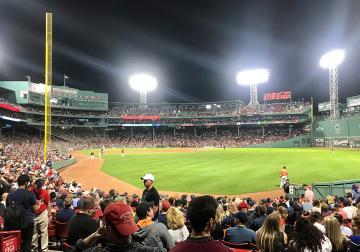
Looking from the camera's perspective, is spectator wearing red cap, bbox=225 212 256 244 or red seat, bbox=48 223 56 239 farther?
red seat, bbox=48 223 56 239

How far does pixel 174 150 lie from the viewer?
70062 millimetres

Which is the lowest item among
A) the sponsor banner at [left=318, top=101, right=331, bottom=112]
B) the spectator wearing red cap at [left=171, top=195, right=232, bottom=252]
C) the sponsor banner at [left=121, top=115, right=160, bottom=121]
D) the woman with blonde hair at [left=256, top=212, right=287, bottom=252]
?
the woman with blonde hair at [left=256, top=212, right=287, bottom=252]

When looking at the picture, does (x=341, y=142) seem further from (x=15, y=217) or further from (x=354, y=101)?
(x=15, y=217)

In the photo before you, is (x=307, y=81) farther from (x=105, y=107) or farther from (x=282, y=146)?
(x=105, y=107)

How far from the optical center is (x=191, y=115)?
102125mm

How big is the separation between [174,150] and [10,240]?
63867 mm

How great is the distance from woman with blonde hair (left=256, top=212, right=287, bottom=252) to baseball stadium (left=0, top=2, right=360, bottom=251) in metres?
0.04

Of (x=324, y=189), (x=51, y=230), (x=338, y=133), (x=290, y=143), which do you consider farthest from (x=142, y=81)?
(x=51, y=230)

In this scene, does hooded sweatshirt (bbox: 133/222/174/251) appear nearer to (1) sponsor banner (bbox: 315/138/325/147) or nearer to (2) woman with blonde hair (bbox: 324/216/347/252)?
(2) woman with blonde hair (bbox: 324/216/347/252)

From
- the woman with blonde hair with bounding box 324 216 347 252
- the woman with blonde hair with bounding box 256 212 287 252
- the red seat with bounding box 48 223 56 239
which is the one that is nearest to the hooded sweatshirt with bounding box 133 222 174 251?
the woman with blonde hair with bounding box 256 212 287 252

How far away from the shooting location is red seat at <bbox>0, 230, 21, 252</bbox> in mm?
6102

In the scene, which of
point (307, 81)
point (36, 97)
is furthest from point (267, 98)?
point (36, 97)

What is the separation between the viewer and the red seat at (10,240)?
240 inches

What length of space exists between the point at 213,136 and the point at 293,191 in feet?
260
